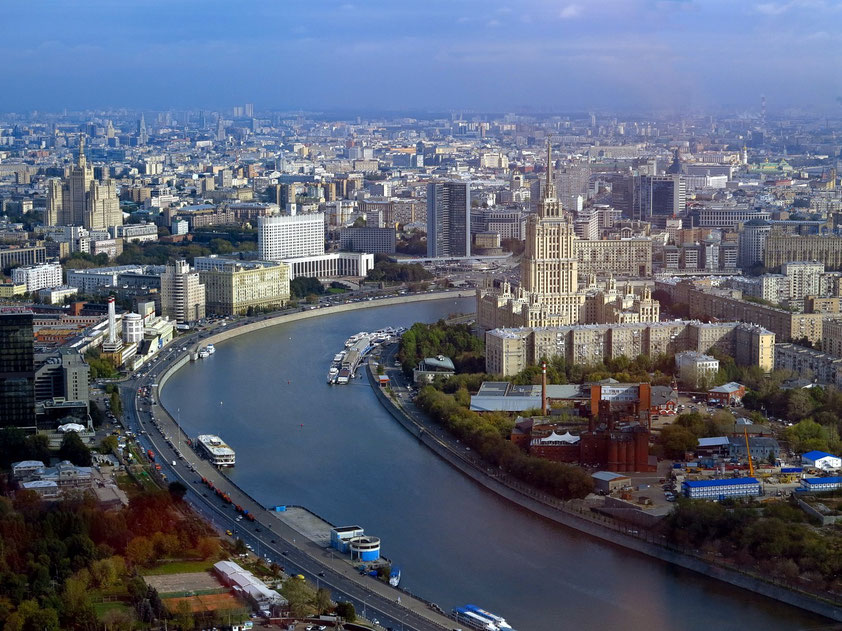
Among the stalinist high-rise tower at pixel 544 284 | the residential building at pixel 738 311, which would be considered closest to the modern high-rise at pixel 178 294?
the stalinist high-rise tower at pixel 544 284

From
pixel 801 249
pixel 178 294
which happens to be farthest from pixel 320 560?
pixel 801 249

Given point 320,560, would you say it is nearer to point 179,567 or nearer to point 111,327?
point 179,567

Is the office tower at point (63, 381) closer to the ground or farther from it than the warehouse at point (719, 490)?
farther from it

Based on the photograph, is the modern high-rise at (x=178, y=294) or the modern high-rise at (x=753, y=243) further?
the modern high-rise at (x=753, y=243)

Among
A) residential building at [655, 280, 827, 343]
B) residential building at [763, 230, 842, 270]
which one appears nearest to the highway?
residential building at [655, 280, 827, 343]

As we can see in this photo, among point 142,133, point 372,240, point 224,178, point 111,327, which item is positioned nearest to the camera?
point 111,327

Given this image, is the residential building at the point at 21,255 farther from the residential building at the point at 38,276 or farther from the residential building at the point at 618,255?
the residential building at the point at 618,255

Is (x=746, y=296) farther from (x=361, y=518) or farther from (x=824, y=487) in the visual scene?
(x=361, y=518)
